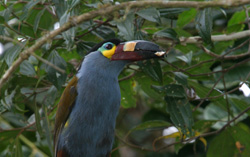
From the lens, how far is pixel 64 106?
2.70m

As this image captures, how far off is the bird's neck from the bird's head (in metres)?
0.07

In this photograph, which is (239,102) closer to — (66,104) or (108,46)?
(108,46)

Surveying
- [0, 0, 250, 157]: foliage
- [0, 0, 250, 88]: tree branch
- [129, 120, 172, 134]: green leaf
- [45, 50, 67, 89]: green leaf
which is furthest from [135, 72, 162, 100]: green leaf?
[0, 0, 250, 88]: tree branch

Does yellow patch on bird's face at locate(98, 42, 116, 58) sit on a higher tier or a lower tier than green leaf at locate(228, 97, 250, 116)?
higher

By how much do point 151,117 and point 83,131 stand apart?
2.00 metres

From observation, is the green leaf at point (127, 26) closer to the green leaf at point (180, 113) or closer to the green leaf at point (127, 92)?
the green leaf at point (180, 113)

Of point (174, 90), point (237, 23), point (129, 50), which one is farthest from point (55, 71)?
point (237, 23)

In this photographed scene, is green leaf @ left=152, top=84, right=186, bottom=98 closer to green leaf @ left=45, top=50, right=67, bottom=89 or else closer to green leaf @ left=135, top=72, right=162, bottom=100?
green leaf @ left=135, top=72, right=162, bottom=100

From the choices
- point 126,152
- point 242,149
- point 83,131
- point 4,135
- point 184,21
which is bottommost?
point 126,152

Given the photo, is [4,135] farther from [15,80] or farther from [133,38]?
[133,38]

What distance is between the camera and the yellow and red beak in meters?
2.41

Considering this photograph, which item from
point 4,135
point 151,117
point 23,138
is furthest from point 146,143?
point 4,135

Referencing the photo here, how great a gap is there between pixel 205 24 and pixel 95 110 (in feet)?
2.94

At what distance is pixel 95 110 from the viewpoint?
262 cm
